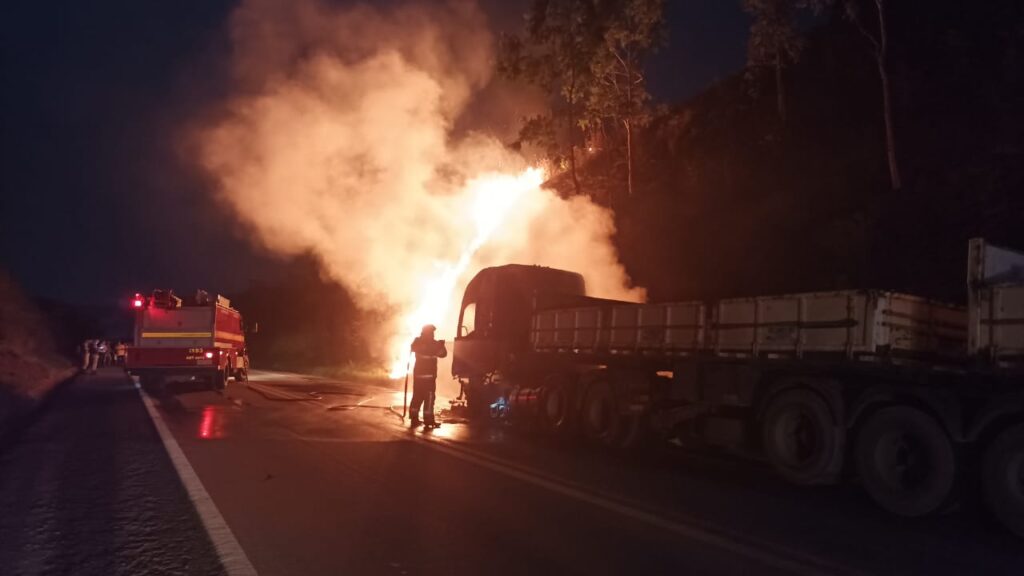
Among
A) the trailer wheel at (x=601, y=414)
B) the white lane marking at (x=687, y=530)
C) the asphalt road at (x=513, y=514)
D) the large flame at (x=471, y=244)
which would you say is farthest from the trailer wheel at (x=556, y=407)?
the large flame at (x=471, y=244)

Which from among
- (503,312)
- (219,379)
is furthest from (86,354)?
(503,312)

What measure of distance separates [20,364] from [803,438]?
26.3m

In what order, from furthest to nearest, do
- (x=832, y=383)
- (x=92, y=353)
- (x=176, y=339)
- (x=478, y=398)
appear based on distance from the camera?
(x=92, y=353) < (x=176, y=339) < (x=478, y=398) < (x=832, y=383)

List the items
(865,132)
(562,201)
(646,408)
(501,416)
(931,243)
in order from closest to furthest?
(646,408), (501,416), (931,243), (865,132), (562,201)

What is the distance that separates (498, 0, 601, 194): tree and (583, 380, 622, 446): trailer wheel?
62.1 ft

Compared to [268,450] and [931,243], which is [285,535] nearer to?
[268,450]

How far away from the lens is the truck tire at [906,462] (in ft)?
22.6

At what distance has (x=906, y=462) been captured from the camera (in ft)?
24.0

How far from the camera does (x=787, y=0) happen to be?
2575 centimetres

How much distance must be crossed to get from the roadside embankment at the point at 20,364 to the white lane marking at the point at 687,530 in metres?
8.01

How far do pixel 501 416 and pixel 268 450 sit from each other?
5120mm

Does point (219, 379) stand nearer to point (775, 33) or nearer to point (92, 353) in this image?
point (92, 353)

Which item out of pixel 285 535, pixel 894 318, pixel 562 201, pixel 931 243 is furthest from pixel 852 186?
pixel 285 535

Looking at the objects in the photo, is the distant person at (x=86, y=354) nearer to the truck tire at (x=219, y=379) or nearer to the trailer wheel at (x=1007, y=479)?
the truck tire at (x=219, y=379)
